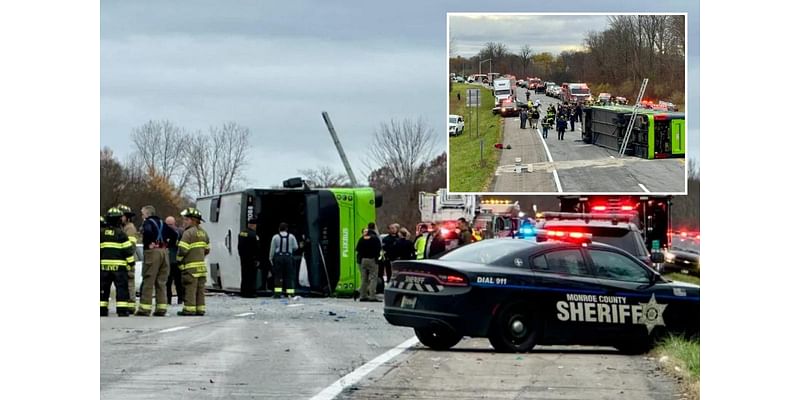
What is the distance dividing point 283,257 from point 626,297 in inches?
377

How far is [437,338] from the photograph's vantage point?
→ 48.9 feet

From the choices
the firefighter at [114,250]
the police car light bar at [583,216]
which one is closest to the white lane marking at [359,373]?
the police car light bar at [583,216]

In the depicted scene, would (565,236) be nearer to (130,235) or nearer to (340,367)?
(340,367)

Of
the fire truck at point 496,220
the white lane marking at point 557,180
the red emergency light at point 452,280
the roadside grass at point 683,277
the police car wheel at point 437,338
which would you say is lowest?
the police car wheel at point 437,338

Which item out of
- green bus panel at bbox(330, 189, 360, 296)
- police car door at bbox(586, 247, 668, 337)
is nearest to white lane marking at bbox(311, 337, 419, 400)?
police car door at bbox(586, 247, 668, 337)

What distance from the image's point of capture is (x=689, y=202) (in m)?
20.6

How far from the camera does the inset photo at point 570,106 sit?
50.0ft

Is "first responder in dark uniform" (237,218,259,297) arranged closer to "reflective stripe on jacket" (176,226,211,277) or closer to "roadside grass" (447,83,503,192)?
"reflective stripe on jacket" (176,226,211,277)

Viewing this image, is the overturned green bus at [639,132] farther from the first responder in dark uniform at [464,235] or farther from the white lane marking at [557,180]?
the first responder in dark uniform at [464,235]

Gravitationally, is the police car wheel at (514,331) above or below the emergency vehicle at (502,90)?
below

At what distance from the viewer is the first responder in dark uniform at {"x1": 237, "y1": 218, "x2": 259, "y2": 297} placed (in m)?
23.7

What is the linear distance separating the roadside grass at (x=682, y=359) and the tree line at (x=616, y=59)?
2.57 m

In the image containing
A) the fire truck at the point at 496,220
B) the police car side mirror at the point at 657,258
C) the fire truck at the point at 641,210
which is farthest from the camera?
the fire truck at the point at 641,210
